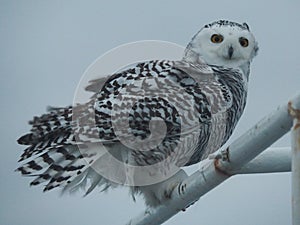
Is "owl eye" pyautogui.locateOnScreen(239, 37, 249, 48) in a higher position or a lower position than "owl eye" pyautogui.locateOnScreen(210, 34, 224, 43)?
lower

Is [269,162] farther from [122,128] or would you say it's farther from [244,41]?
[244,41]

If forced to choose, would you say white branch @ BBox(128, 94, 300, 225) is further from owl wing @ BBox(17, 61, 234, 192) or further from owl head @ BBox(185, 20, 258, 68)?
owl head @ BBox(185, 20, 258, 68)

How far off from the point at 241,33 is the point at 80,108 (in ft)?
4.63

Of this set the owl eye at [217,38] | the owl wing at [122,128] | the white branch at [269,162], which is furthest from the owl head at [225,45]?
the white branch at [269,162]

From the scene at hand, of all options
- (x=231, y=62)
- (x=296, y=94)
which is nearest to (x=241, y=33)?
(x=231, y=62)

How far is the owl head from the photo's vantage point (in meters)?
4.62

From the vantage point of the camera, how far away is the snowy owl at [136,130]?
148 inches

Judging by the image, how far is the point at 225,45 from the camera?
4609mm

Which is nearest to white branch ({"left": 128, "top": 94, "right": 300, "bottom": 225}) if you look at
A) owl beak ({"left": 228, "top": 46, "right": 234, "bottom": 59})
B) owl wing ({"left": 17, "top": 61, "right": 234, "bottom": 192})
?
owl wing ({"left": 17, "top": 61, "right": 234, "bottom": 192})

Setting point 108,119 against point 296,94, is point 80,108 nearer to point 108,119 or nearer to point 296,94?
point 108,119

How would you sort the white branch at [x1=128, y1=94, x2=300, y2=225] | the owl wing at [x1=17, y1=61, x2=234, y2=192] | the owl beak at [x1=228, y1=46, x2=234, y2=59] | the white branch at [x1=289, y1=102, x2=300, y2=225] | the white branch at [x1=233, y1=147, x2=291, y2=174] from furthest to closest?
1. the owl beak at [x1=228, y1=46, x2=234, y2=59]
2. the owl wing at [x1=17, y1=61, x2=234, y2=192]
3. the white branch at [x1=233, y1=147, x2=291, y2=174]
4. the white branch at [x1=128, y1=94, x2=300, y2=225]
5. the white branch at [x1=289, y1=102, x2=300, y2=225]

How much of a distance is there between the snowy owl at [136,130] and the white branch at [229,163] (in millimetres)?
342

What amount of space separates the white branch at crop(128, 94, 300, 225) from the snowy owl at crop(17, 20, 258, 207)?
1.12ft

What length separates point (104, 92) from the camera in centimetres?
402
